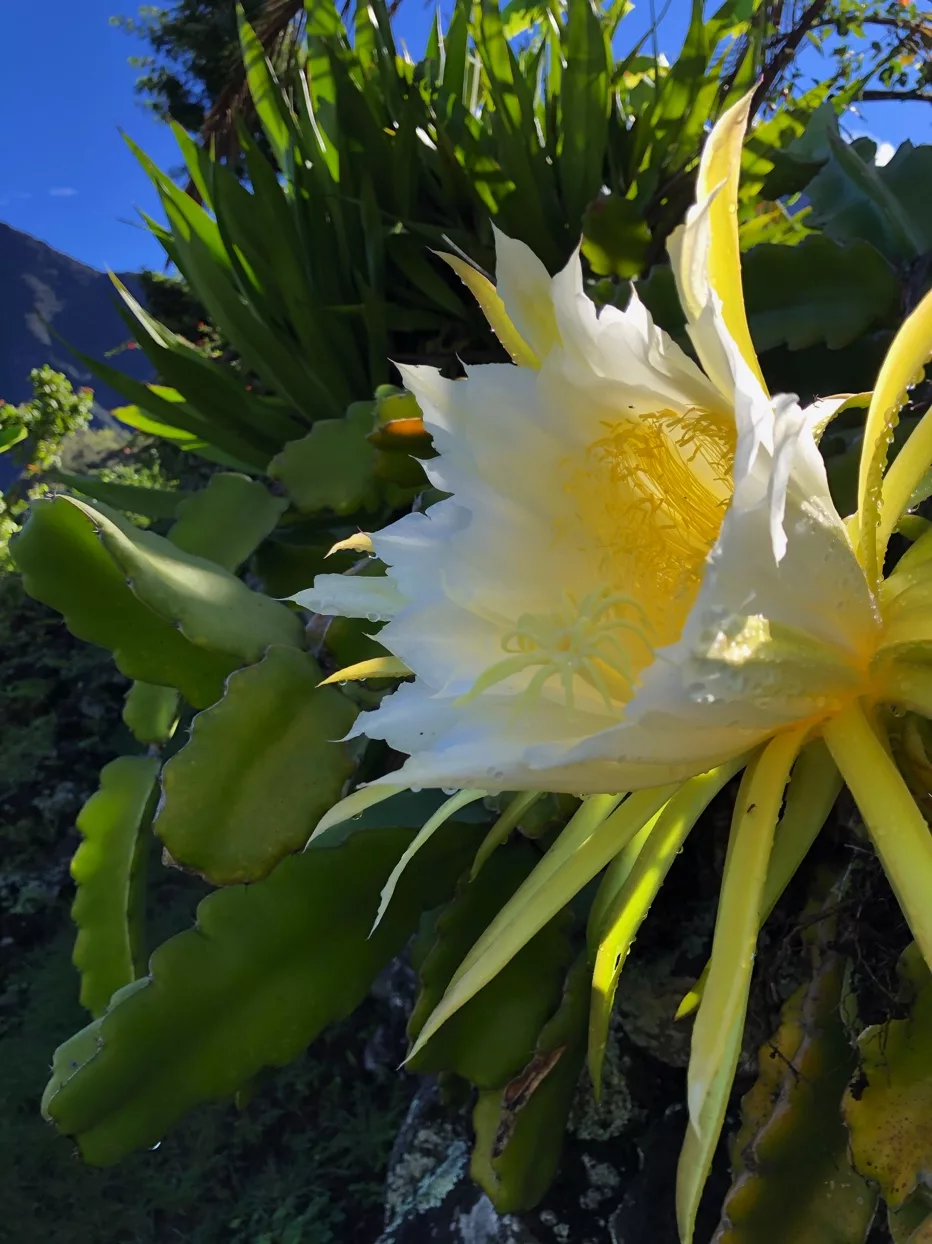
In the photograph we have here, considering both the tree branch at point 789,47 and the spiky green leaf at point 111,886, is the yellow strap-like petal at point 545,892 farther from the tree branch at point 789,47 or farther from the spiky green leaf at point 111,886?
the tree branch at point 789,47

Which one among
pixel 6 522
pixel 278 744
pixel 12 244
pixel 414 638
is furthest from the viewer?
pixel 12 244

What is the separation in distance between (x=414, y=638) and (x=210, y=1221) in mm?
934

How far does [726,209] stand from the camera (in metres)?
0.44

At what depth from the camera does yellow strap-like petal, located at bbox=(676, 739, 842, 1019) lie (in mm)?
458

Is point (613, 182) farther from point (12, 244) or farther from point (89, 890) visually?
point (12, 244)

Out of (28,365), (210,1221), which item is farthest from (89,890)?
(28,365)

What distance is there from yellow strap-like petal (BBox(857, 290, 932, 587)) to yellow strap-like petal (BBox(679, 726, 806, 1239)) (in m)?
0.11

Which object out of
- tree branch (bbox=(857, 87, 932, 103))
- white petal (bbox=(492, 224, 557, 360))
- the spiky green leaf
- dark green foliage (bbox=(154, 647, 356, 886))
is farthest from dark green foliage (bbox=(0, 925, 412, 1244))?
tree branch (bbox=(857, 87, 932, 103))

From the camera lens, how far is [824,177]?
2.86 ft

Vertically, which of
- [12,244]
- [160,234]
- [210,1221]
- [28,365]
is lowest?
[210,1221]

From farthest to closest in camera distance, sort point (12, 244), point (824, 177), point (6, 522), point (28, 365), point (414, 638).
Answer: point (12, 244)
point (28, 365)
point (6, 522)
point (824, 177)
point (414, 638)

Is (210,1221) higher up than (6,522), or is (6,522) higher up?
(6,522)

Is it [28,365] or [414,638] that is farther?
[28,365]

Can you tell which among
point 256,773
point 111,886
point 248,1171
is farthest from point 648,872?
point 248,1171
